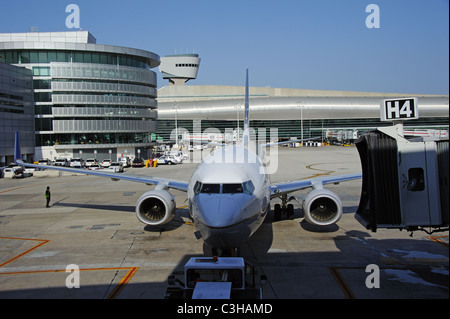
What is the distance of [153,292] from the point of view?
12.4 m

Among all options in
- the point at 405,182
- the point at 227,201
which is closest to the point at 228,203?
the point at 227,201

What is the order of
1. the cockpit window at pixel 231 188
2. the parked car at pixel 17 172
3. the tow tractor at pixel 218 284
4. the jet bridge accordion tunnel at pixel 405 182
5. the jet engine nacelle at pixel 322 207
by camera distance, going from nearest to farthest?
the tow tractor at pixel 218 284 < the jet bridge accordion tunnel at pixel 405 182 < the cockpit window at pixel 231 188 < the jet engine nacelle at pixel 322 207 < the parked car at pixel 17 172

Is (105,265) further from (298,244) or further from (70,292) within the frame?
(298,244)

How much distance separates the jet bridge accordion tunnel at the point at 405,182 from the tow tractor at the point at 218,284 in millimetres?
4519

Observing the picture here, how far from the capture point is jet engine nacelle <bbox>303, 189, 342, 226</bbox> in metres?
18.3

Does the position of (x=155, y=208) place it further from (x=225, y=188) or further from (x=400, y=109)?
(x=400, y=109)

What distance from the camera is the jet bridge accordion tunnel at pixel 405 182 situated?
11.4 m

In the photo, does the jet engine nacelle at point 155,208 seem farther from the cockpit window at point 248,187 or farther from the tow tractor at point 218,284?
the tow tractor at point 218,284

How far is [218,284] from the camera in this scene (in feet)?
33.7

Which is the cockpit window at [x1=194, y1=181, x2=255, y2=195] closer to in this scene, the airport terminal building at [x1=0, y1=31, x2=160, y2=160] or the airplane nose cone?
the airplane nose cone

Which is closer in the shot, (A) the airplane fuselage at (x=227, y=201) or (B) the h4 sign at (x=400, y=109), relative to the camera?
(B) the h4 sign at (x=400, y=109)

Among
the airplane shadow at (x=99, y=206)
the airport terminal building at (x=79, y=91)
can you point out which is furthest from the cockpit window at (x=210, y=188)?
the airport terminal building at (x=79, y=91)
